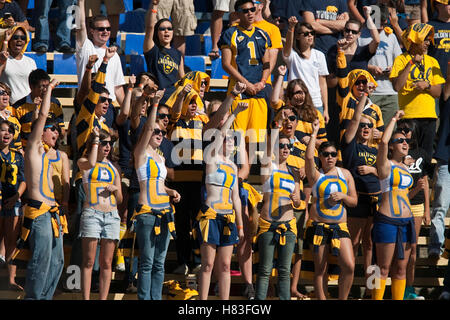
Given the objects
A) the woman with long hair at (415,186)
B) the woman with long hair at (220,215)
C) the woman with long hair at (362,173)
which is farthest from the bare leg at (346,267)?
the woman with long hair at (220,215)

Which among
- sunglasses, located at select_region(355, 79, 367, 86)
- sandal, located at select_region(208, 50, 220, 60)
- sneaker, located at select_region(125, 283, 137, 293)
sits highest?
sandal, located at select_region(208, 50, 220, 60)

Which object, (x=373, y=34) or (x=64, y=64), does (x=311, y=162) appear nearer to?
(x=373, y=34)

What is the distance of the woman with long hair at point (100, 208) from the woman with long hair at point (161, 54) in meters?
1.77

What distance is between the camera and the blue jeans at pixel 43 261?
8.58m

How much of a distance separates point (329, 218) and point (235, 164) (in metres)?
1.08

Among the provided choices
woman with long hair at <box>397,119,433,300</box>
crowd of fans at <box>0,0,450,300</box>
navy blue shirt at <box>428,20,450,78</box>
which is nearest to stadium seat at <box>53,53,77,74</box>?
crowd of fans at <box>0,0,450,300</box>

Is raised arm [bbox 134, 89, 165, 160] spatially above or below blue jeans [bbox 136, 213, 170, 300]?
above

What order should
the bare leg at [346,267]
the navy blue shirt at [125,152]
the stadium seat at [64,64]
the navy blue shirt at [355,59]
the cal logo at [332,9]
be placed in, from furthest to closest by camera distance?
the stadium seat at [64,64] → the cal logo at [332,9] → the navy blue shirt at [355,59] → the navy blue shirt at [125,152] → the bare leg at [346,267]

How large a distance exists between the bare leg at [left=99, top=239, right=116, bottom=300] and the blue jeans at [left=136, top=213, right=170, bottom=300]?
29 centimetres

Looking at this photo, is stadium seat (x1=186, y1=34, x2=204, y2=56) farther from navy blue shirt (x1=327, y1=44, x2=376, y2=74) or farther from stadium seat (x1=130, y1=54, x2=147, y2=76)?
navy blue shirt (x1=327, y1=44, x2=376, y2=74)

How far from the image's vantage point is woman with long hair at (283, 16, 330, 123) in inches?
433

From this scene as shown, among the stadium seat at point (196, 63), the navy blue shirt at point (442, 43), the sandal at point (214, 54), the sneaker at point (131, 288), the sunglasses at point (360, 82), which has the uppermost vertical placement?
the navy blue shirt at point (442, 43)

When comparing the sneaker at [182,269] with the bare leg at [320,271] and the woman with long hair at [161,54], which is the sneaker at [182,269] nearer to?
the bare leg at [320,271]

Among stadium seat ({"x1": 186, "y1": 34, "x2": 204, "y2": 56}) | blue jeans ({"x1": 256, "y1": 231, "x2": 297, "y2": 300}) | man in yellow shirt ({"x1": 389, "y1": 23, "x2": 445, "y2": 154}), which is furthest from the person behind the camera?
stadium seat ({"x1": 186, "y1": 34, "x2": 204, "y2": 56})
